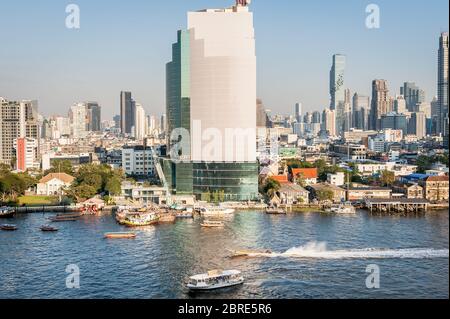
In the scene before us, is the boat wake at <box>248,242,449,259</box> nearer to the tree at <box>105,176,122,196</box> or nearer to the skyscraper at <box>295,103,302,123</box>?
the tree at <box>105,176,122,196</box>

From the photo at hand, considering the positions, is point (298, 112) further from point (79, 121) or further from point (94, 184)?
point (94, 184)

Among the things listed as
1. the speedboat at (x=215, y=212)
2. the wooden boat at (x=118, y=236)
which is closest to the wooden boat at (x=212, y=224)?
the speedboat at (x=215, y=212)

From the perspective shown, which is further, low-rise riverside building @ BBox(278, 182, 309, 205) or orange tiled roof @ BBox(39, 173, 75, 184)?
orange tiled roof @ BBox(39, 173, 75, 184)

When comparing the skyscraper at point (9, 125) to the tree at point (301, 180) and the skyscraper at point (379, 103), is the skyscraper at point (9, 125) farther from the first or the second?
the skyscraper at point (379, 103)

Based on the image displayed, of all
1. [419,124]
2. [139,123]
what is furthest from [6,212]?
[419,124]

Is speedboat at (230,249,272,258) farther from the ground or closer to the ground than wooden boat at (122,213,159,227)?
closer to the ground

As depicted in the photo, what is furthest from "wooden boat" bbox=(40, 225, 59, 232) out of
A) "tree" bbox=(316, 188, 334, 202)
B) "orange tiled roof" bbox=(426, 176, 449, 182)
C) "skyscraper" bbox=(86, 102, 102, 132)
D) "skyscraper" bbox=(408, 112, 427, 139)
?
"skyscraper" bbox=(86, 102, 102, 132)

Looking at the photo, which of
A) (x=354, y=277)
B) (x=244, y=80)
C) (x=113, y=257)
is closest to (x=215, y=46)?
(x=244, y=80)

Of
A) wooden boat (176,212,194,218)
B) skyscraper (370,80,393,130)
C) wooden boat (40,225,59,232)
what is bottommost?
wooden boat (40,225,59,232)
